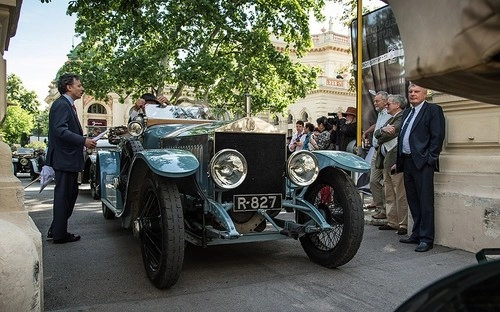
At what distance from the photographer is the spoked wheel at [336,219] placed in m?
3.72

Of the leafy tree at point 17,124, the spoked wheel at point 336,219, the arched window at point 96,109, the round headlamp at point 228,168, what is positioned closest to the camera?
Answer: the round headlamp at point 228,168

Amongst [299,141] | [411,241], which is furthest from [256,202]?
[299,141]

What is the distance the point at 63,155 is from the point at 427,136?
13.3 ft

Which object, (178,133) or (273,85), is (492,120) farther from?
(273,85)

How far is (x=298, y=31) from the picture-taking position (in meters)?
17.1

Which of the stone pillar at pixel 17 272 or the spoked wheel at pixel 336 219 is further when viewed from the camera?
the spoked wheel at pixel 336 219

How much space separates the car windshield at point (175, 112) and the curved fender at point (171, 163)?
77.2 inches

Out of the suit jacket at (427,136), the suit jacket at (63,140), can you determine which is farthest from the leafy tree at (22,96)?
the suit jacket at (427,136)

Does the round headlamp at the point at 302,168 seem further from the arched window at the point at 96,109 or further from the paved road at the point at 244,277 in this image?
the arched window at the point at 96,109

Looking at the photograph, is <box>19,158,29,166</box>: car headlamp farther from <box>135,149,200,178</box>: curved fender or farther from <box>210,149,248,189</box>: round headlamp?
<box>210,149,248,189</box>: round headlamp

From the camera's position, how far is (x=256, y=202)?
3.82 meters

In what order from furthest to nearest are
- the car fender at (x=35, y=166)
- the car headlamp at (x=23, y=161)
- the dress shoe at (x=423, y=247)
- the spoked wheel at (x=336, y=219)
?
the car headlamp at (x=23, y=161)
the car fender at (x=35, y=166)
the dress shoe at (x=423, y=247)
the spoked wheel at (x=336, y=219)

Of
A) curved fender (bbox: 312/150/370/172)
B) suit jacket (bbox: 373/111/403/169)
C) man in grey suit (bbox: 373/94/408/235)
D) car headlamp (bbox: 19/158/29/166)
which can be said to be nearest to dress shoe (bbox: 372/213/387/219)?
man in grey suit (bbox: 373/94/408/235)

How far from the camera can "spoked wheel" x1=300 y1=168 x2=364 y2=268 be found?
3725 mm
